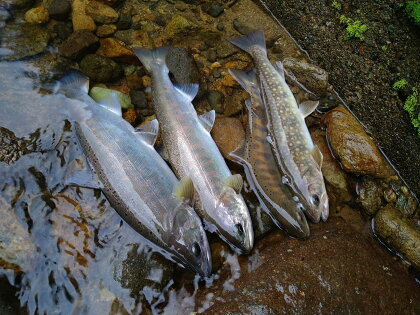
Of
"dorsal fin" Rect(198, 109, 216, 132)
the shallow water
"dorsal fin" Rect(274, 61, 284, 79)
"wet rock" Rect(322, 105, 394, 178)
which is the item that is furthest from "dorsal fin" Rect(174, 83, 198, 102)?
"wet rock" Rect(322, 105, 394, 178)

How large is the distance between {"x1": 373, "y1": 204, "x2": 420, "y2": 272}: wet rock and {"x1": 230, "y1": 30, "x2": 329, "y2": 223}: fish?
710mm

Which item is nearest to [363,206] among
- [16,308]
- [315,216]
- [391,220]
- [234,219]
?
[391,220]

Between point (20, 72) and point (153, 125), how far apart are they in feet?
6.62

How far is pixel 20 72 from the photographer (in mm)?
5043

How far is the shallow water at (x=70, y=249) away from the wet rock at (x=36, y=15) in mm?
1280

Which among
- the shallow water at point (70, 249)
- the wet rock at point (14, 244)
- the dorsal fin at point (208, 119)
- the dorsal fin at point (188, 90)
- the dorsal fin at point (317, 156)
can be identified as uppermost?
the dorsal fin at point (317, 156)

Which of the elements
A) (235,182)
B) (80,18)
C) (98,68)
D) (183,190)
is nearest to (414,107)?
(235,182)

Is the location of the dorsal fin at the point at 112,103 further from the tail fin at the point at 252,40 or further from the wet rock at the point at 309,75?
the wet rock at the point at 309,75

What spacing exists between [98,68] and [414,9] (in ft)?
13.6

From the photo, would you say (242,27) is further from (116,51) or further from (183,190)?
(183,190)

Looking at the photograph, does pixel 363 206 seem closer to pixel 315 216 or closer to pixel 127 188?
pixel 315 216

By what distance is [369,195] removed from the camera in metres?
4.66

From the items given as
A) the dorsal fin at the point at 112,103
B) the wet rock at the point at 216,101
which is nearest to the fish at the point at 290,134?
the wet rock at the point at 216,101

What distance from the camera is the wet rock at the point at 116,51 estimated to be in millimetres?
5246
